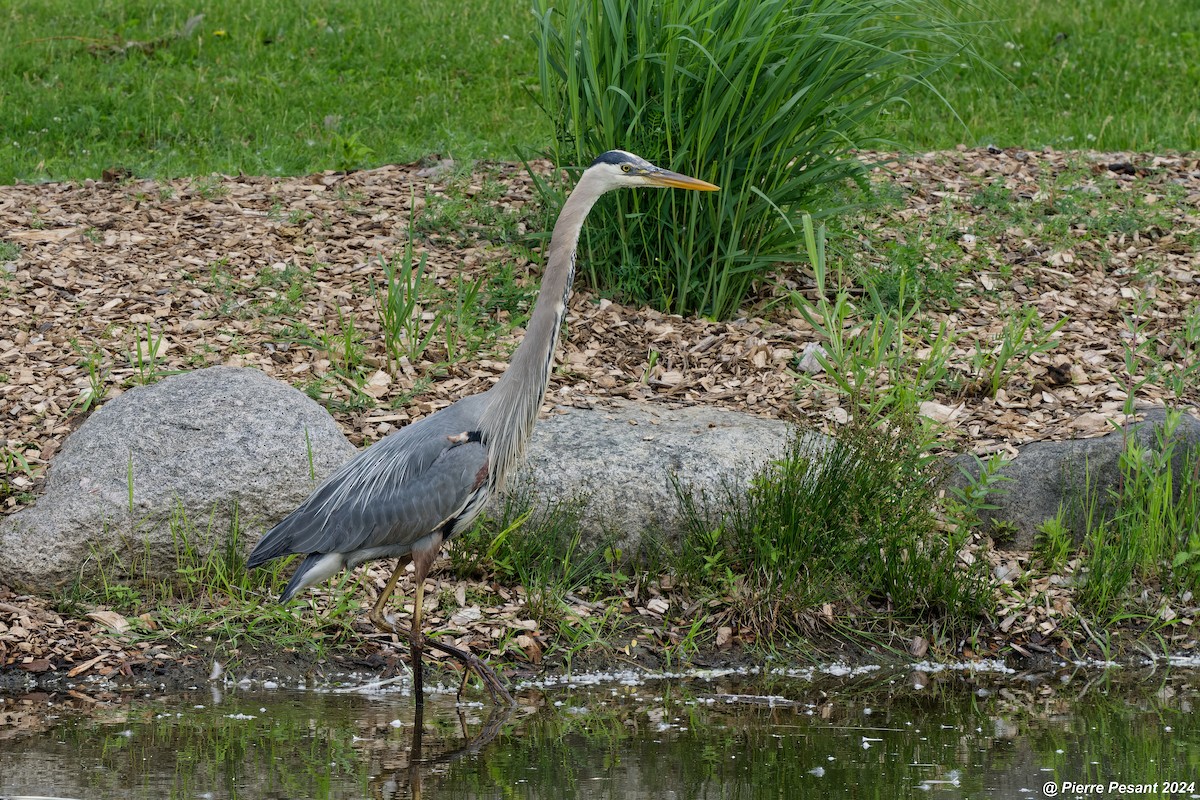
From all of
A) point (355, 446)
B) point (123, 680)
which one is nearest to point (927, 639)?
point (355, 446)

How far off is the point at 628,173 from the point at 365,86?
6.66 meters

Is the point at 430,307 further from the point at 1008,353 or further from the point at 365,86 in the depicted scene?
the point at 365,86

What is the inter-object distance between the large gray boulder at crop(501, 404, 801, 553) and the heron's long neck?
0.58 m

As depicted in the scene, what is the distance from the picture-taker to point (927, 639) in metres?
5.22

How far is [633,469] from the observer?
5.48 meters

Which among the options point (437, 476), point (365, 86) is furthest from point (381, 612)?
point (365, 86)

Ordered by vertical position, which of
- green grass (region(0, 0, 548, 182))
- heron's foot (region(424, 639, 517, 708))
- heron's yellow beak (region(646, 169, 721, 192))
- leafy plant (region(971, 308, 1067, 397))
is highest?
heron's yellow beak (region(646, 169, 721, 192))

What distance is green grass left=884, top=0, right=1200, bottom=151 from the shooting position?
997 cm

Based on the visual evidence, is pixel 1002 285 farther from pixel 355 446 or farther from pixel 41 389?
pixel 41 389

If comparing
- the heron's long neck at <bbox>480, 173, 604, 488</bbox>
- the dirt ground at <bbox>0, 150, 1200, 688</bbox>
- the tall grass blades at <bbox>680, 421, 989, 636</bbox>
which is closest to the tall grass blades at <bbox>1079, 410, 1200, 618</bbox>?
the dirt ground at <bbox>0, 150, 1200, 688</bbox>

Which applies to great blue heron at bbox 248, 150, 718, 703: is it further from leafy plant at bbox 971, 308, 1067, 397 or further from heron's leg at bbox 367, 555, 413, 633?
leafy plant at bbox 971, 308, 1067, 397

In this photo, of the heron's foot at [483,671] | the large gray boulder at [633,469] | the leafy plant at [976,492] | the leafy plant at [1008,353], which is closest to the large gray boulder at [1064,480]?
the leafy plant at [976,492]

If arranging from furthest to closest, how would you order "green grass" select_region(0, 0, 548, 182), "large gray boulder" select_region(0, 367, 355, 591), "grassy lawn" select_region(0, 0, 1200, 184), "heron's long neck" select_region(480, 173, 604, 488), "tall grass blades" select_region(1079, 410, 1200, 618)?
1. "grassy lawn" select_region(0, 0, 1200, 184)
2. "green grass" select_region(0, 0, 548, 182)
3. "tall grass blades" select_region(1079, 410, 1200, 618)
4. "large gray boulder" select_region(0, 367, 355, 591)
5. "heron's long neck" select_region(480, 173, 604, 488)

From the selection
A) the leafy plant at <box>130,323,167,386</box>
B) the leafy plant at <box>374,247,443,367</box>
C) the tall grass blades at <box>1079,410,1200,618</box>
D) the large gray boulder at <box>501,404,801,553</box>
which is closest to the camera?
the tall grass blades at <box>1079,410,1200,618</box>
